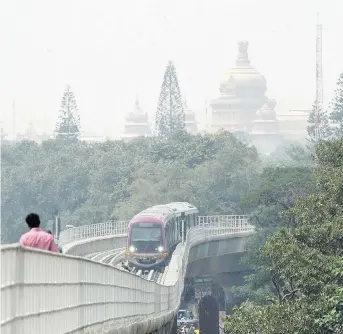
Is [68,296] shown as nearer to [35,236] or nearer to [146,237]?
[35,236]

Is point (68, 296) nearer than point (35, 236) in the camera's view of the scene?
No

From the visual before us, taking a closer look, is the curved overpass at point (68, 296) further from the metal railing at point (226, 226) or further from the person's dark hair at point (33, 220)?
the metal railing at point (226, 226)

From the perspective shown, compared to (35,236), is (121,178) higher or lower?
higher

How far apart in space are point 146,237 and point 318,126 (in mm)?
113349

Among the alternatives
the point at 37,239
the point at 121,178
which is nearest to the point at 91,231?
the point at 121,178

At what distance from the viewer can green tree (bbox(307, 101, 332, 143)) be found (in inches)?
7485

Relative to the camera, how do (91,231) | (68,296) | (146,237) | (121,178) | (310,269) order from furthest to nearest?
(121,178)
(91,231)
(146,237)
(310,269)
(68,296)

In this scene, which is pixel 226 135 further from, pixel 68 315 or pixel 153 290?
pixel 68 315

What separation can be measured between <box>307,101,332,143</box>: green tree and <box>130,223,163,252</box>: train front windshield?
107974mm

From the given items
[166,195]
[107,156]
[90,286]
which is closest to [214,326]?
[166,195]

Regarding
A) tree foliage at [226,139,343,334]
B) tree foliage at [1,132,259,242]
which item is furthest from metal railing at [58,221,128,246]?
tree foliage at [226,139,343,334]

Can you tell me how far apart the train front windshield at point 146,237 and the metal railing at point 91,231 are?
5.54 m

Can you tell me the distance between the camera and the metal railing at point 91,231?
313 feet

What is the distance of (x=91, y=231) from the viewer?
4368 inches
